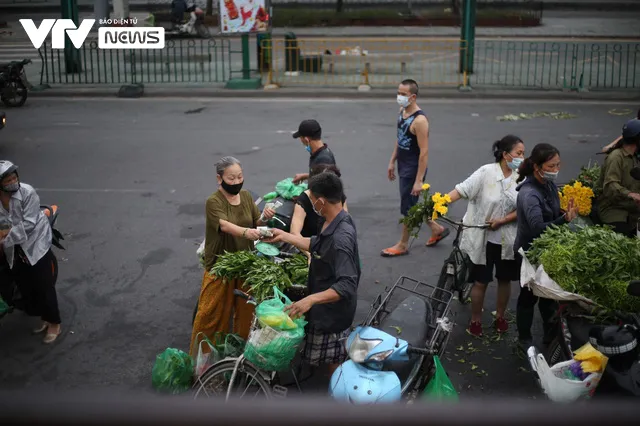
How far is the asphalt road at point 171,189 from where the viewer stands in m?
6.14

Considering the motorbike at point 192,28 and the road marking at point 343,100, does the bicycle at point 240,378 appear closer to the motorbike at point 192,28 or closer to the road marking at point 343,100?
the road marking at point 343,100

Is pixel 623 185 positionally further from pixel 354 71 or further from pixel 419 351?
pixel 354 71

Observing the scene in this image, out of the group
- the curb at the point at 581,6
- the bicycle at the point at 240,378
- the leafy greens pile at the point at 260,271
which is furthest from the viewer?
the curb at the point at 581,6

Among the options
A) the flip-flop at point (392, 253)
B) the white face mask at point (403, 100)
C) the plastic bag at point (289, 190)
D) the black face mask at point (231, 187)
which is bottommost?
the flip-flop at point (392, 253)

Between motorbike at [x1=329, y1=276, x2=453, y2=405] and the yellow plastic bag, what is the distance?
35.5 inches

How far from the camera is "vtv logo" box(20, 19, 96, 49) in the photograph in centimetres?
1897

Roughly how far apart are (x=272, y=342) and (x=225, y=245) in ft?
4.91

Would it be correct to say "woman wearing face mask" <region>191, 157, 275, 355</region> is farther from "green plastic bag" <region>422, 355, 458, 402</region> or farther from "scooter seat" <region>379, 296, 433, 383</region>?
"green plastic bag" <region>422, 355, 458, 402</region>

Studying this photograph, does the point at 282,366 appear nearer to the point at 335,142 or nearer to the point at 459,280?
the point at 459,280

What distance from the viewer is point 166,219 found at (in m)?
9.62

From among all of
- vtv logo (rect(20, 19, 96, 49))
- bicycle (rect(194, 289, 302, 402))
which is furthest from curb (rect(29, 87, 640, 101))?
bicycle (rect(194, 289, 302, 402))

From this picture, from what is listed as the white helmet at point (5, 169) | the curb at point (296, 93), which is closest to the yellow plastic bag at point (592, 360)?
the white helmet at point (5, 169)

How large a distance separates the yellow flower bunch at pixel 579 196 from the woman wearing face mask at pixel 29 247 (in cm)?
443

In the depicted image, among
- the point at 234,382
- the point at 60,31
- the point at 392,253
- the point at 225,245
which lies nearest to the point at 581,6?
the point at 60,31
